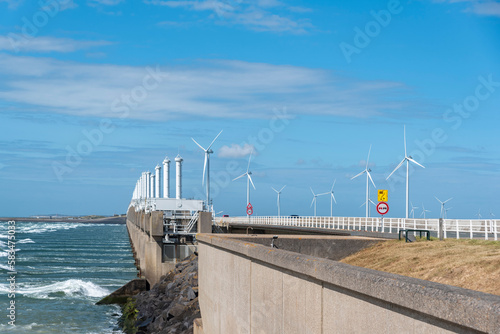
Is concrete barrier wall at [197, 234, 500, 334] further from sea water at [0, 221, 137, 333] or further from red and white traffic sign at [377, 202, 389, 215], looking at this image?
red and white traffic sign at [377, 202, 389, 215]

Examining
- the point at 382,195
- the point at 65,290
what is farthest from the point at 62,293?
the point at 382,195

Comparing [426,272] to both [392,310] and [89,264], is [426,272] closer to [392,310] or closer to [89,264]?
[392,310]

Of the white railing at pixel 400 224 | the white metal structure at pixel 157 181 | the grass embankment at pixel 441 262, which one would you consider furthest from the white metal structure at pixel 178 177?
the grass embankment at pixel 441 262

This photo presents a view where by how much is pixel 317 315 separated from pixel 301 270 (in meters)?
0.70

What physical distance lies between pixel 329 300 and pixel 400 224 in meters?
33.4

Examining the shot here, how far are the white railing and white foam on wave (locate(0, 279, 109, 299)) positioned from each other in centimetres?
1801

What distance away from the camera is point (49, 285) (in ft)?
145

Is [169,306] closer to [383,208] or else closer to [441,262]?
[383,208]

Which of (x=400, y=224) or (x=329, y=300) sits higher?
(x=329, y=300)

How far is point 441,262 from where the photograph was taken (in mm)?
11672

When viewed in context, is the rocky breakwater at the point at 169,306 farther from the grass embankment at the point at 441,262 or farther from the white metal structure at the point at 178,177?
the white metal structure at the point at 178,177

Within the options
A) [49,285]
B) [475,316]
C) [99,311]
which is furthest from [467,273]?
[49,285]

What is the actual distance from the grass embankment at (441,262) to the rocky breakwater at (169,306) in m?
8.06

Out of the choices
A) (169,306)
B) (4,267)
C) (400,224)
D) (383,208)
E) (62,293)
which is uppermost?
(383,208)
